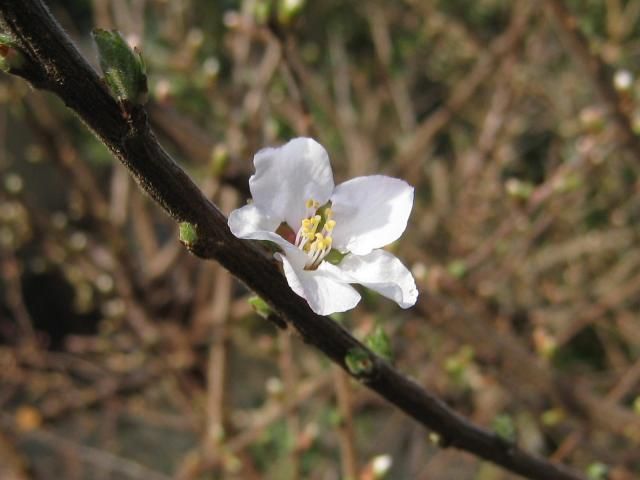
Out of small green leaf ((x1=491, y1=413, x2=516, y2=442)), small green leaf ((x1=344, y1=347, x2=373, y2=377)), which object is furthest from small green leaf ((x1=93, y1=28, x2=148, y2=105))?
small green leaf ((x1=491, y1=413, x2=516, y2=442))

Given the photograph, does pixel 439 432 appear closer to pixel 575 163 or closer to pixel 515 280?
pixel 575 163

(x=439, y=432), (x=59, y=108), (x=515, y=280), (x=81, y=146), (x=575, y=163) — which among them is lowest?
(x=439, y=432)

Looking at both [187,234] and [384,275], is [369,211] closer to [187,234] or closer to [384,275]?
[384,275]

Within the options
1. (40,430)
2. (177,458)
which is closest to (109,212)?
(40,430)

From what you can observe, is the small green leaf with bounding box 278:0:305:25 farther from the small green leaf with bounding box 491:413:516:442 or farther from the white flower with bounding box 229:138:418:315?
the small green leaf with bounding box 491:413:516:442

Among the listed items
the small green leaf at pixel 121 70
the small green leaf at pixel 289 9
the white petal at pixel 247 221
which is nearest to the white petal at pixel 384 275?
the white petal at pixel 247 221

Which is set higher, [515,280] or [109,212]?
[109,212]

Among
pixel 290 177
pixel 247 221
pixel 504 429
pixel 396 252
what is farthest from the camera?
pixel 396 252

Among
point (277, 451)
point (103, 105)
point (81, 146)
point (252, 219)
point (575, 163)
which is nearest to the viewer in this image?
point (103, 105)

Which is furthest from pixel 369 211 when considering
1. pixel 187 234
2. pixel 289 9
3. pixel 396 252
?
pixel 396 252
